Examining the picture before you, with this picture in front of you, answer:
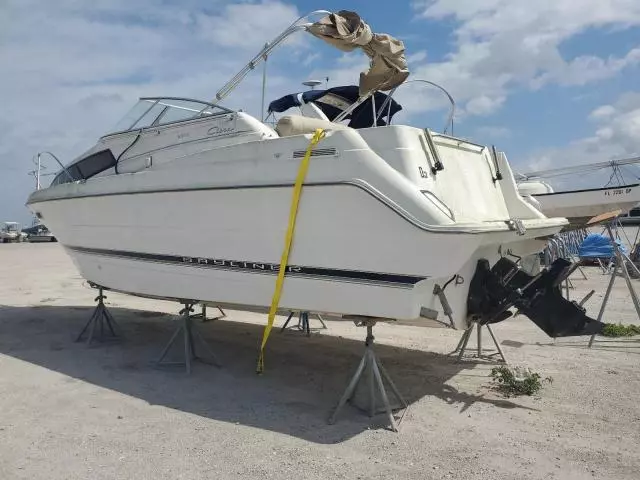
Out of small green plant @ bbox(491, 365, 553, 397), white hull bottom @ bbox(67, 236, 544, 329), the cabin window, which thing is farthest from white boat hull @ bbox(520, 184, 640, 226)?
the cabin window

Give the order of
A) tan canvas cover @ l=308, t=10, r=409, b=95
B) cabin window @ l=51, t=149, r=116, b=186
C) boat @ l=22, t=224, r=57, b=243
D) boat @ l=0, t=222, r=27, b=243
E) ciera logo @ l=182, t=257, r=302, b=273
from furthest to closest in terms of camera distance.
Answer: boat @ l=0, t=222, r=27, b=243 < boat @ l=22, t=224, r=57, b=243 < cabin window @ l=51, t=149, r=116, b=186 < tan canvas cover @ l=308, t=10, r=409, b=95 < ciera logo @ l=182, t=257, r=302, b=273

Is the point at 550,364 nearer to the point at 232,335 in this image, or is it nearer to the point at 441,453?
the point at 441,453

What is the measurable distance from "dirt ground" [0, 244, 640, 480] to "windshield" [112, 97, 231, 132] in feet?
8.92

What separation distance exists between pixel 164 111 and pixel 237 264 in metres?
2.44

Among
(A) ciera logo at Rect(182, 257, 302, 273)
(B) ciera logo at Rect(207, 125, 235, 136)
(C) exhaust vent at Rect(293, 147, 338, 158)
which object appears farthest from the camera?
(B) ciera logo at Rect(207, 125, 235, 136)

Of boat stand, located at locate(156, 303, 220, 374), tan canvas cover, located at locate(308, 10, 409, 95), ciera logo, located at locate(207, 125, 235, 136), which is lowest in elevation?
boat stand, located at locate(156, 303, 220, 374)

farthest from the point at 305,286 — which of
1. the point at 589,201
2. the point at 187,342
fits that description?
the point at 589,201

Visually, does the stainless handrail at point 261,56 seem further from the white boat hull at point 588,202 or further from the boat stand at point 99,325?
the white boat hull at point 588,202

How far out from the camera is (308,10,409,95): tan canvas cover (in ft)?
19.4

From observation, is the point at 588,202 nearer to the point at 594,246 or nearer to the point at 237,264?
the point at 594,246

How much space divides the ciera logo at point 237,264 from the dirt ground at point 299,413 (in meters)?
1.17

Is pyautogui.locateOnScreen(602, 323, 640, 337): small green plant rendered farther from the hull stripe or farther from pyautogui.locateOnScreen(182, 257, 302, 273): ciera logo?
pyautogui.locateOnScreen(182, 257, 302, 273): ciera logo

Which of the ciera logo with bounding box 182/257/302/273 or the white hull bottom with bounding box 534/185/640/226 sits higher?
the white hull bottom with bounding box 534/185/640/226

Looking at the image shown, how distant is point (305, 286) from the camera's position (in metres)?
4.95
